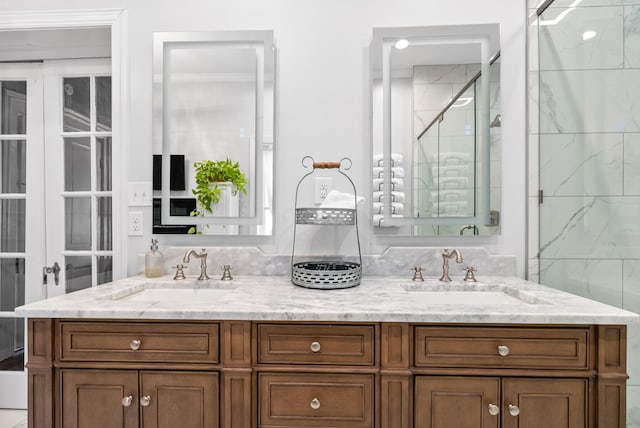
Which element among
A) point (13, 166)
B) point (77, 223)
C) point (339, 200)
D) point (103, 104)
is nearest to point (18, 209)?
point (13, 166)

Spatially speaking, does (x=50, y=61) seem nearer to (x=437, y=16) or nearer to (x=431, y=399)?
(x=437, y=16)

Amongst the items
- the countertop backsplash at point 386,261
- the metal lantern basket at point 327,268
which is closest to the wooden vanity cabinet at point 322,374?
the metal lantern basket at point 327,268

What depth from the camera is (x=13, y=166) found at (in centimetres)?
198

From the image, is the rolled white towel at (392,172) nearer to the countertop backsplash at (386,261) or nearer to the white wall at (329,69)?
the white wall at (329,69)

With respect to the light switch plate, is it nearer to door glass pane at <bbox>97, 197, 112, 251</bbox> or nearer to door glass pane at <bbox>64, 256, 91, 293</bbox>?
door glass pane at <bbox>97, 197, 112, 251</bbox>

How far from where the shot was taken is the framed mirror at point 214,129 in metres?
1.71

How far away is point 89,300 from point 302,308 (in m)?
0.77

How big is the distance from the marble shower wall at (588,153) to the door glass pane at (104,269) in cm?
219

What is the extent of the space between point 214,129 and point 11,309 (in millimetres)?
1615

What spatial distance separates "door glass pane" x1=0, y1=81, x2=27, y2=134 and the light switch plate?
32.9 inches

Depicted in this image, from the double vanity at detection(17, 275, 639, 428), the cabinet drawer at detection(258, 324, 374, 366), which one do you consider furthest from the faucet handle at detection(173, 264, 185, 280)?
the cabinet drawer at detection(258, 324, 374, 366)

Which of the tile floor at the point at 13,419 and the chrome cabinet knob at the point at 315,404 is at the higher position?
the chrome cabinet knob at the point at 315,404

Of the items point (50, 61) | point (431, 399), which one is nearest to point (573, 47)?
point (431, 399)

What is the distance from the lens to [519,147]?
169 centimetres
